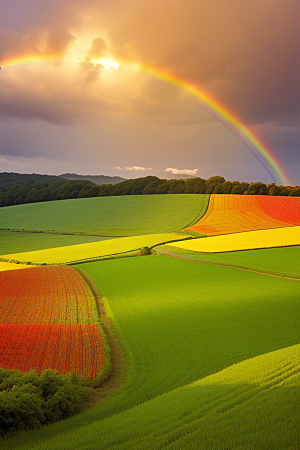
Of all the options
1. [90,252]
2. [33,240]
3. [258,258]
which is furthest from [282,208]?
[33,240]

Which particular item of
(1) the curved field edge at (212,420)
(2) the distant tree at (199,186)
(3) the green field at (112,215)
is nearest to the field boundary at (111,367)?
(1) the curved field edge at (212,420)

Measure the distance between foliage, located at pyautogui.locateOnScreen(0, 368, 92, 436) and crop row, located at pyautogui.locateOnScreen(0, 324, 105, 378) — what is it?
5.05ft

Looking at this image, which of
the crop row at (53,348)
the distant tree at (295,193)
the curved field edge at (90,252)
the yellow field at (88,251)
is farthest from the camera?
the distant tree at (295,193)

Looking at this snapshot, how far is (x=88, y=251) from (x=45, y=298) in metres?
27.2

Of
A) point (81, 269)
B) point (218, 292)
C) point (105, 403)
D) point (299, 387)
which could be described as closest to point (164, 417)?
point (105, 403)

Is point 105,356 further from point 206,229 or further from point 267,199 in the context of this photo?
point 267,199

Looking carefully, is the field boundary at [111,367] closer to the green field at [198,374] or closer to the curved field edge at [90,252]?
the green field at [198,374]

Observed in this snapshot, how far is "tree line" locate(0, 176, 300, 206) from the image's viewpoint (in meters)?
115

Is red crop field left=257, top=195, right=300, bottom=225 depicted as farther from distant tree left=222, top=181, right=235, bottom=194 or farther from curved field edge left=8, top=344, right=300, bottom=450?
curved field edge left=8, top=344, right=300, bottom=450

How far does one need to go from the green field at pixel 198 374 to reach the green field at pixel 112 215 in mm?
49615

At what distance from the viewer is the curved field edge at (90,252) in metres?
48.2

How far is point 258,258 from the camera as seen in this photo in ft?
135

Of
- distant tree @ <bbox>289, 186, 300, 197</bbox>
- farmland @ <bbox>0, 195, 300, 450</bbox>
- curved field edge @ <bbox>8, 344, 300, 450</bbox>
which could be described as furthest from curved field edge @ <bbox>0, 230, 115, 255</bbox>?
distant tree @ <bbox>289, 186, 300, 197</bbox>

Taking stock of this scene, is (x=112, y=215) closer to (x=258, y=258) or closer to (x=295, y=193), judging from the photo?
(x=295, y=193)
